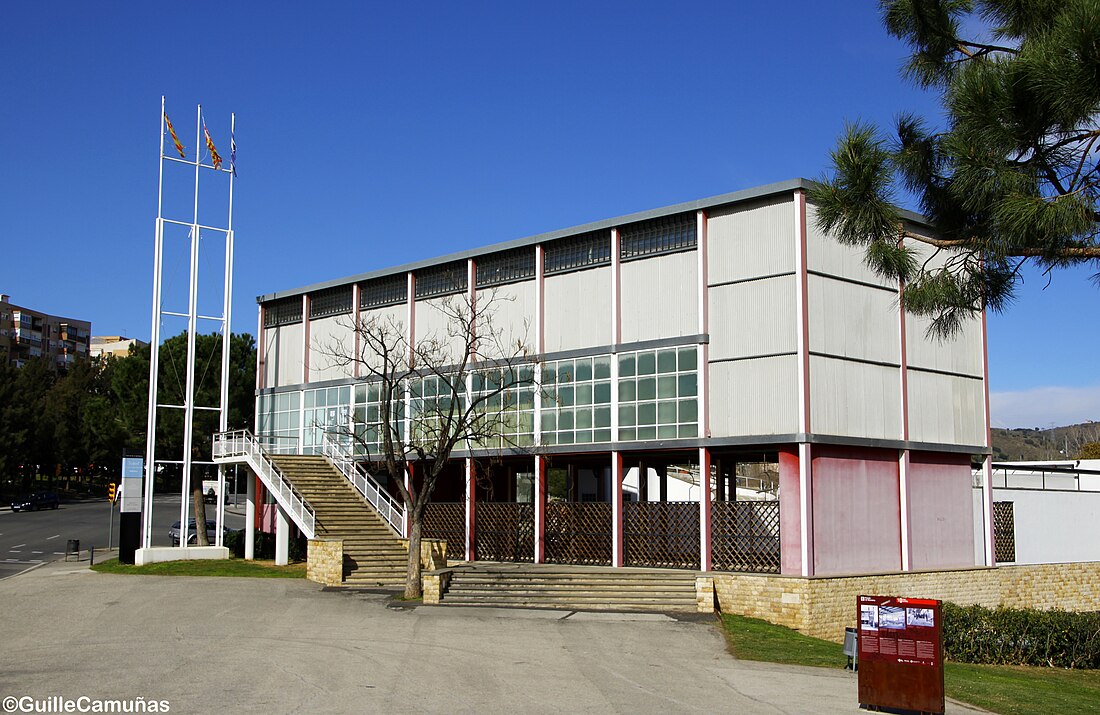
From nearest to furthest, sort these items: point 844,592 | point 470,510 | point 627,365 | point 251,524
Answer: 1. point 844,592
2. point 627,365
3. point 470,510
4. point 251,524

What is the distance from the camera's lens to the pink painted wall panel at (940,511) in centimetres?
2459

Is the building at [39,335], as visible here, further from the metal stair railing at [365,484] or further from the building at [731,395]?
the building at [731,395]

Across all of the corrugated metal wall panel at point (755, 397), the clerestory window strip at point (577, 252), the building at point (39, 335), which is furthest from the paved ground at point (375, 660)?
the building at point (39, 335)

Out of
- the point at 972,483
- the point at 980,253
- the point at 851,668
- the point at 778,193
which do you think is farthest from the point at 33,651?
the point at 972,483

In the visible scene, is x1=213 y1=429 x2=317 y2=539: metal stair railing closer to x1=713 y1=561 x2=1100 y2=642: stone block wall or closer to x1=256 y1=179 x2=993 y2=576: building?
x1=256 y1=179 x2=993 y2=576: building

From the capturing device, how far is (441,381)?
30.0m

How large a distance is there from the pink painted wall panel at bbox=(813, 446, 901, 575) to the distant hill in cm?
11932

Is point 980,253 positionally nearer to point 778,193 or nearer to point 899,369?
point 778,193

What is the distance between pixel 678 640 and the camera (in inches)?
690

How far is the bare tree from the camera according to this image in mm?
27750

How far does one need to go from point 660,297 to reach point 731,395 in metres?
3.17

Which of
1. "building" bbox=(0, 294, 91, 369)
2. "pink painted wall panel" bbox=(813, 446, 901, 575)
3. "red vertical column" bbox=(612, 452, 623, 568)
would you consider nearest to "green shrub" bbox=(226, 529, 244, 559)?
"red vertical column" bbox=(612, 452, 623, 568)

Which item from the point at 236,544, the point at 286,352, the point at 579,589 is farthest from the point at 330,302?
the point at 579,589

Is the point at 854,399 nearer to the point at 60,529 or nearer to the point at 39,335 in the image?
the point at 60,529
